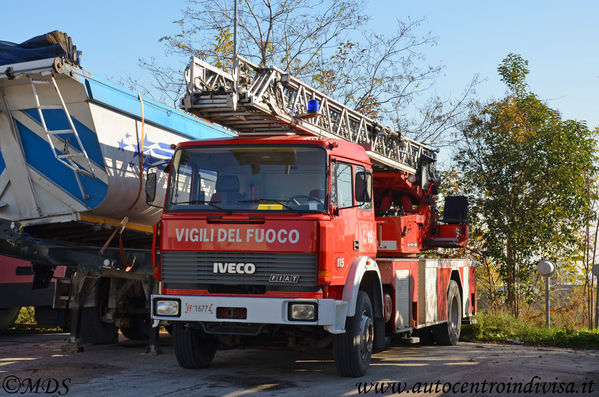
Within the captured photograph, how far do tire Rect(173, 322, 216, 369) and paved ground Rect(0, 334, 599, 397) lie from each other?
5.2 inches

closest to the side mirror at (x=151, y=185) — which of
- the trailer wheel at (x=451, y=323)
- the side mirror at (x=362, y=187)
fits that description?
the side mirror at (x=362, y=187)

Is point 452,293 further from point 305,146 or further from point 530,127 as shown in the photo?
point 530,127

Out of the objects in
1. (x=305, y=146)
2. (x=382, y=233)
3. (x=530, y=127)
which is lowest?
(x=382, y=233)

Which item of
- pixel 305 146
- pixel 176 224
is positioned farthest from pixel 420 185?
pixel 176 224

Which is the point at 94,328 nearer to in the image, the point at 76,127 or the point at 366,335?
the point at 76,127

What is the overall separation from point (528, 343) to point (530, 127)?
317 inches

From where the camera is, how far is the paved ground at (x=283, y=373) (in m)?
7.79

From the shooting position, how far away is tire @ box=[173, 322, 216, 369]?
891 cm

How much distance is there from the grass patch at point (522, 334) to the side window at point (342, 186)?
6.77m

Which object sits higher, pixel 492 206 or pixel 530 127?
pixel 530 127

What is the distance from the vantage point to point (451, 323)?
42.6ft

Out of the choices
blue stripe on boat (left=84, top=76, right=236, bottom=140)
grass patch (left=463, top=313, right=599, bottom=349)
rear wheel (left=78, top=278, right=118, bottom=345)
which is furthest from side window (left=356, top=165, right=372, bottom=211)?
grass patch (left=463, top=313, right=599, bottom=349)

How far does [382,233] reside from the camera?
1132 cm

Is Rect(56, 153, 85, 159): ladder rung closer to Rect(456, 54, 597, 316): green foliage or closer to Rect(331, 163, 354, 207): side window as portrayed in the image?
Rect(331, 163, 354, 207): side window
